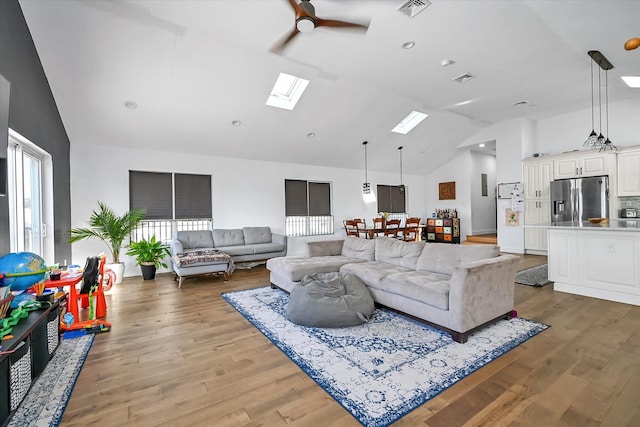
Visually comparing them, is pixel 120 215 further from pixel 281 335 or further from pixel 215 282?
pixel 281 335

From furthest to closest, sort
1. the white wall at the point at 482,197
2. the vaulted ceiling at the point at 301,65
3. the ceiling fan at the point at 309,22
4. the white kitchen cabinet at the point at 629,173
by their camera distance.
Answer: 1. the white wall at the point at 482,197
2. the white kitchen cabinet at the point at 629,173
3. the vaulted ceiling at the point at 301,65
4. the ceiling fan at the point at 309,22

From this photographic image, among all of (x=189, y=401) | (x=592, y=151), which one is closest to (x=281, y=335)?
(x=189, y=401)

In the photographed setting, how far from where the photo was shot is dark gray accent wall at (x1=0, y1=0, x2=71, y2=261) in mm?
2717

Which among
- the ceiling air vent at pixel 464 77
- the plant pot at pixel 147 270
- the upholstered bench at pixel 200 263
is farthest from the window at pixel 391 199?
the plant pot at pixel 147 270

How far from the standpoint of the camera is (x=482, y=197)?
9938 millimetres

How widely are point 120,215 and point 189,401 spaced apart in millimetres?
4956

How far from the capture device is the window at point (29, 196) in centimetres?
323

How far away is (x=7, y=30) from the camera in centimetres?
276

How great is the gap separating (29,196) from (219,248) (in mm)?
2961

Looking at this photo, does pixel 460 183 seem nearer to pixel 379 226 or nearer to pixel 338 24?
pixel 379 226

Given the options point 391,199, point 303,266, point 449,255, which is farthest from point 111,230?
point 391,199

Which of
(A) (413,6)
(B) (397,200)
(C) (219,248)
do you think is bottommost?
(C) (219,248)

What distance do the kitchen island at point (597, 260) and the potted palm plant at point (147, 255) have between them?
642 centimetres

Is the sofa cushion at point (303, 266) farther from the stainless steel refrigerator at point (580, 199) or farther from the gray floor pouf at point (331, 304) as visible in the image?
the stainless steel refrigerator at point (580, 199)
